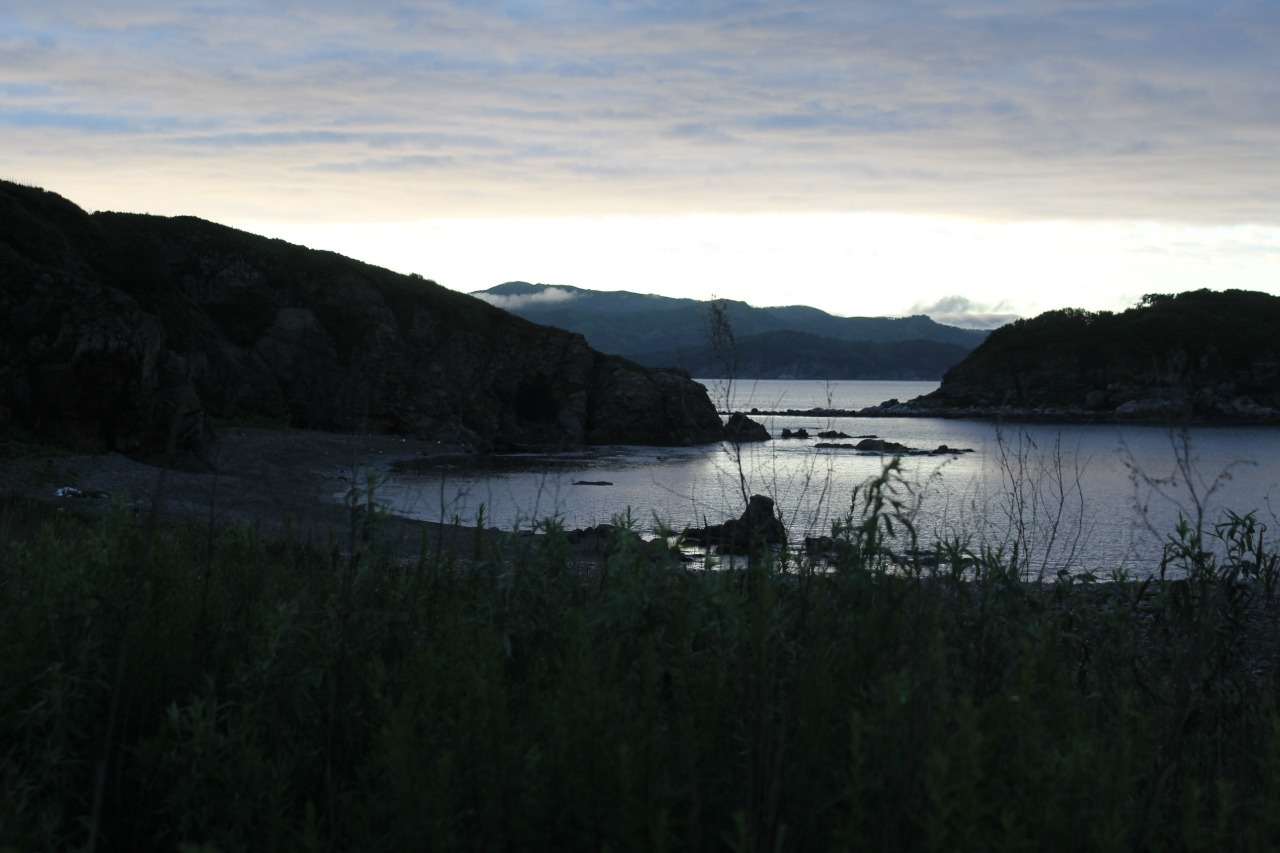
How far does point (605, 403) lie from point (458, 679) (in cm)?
6314

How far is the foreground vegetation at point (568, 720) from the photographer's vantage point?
2.40 meters

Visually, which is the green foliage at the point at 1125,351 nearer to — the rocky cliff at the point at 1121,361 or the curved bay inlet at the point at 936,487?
the rocky cliff at the point at 1121,361

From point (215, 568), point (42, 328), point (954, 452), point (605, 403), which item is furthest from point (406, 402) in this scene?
point (215, 568)

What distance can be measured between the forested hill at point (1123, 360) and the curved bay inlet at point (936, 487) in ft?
70.7

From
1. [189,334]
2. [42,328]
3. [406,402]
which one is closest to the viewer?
[42,328]

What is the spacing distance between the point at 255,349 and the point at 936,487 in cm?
3929

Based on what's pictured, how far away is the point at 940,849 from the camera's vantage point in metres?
2.21

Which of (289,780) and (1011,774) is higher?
(1011,774)

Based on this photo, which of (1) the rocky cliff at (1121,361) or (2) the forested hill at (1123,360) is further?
(2) the forested hill at (1123,360)

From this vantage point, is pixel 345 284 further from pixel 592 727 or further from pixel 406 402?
pixel 592 727

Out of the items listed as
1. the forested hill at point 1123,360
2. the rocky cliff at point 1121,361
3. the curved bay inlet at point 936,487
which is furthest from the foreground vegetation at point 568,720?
the forested hill at point 1123,360

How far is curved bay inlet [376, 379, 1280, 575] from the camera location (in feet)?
39.8

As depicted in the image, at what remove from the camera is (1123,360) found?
100m

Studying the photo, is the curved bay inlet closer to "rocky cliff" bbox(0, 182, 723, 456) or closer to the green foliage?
"rocky cliff" bbox(0, 182, 723, 456)
